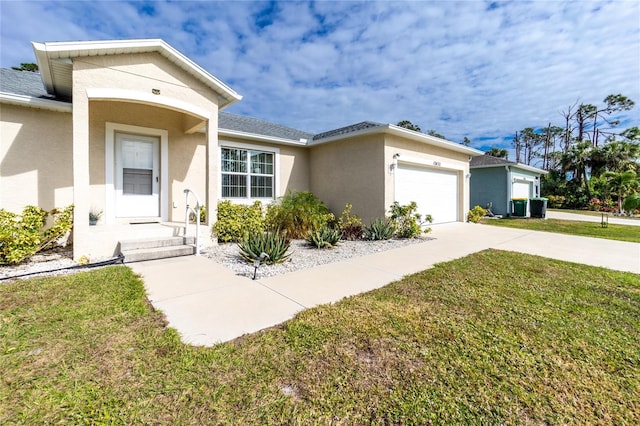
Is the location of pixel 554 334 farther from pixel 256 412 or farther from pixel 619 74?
pixel 619 74

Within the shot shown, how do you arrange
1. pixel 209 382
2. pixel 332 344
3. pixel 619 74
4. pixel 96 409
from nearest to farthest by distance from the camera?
pixel 96 409
pixel 209 382
pixel 332 344
pixel 619 74

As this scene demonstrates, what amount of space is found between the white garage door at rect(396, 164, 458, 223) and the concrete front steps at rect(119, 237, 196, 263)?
7.18 m

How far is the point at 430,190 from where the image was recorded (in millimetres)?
11789

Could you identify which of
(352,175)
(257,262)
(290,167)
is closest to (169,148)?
(290,167)

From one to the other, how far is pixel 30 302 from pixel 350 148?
9.28 m

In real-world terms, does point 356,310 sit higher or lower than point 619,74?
lower

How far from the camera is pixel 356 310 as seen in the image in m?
3.54

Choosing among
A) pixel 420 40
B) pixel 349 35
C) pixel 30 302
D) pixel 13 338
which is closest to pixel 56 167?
pixel 30 302

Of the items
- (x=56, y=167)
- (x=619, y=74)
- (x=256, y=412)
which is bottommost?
(x=256, y=412)

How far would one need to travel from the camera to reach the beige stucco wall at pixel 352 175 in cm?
966

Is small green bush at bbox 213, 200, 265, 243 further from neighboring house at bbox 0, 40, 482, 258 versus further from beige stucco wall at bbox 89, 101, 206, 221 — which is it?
beige stucco wall at bbox 89, 101, 206, 221

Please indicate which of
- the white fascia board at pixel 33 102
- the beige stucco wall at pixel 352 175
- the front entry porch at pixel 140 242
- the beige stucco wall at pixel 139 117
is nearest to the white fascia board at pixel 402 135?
the beige stucco wall at pixel 352 175

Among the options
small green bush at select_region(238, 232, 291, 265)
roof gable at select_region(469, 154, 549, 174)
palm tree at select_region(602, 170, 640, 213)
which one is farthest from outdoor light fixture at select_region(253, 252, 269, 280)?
palm tree at select_region(602, 170, 640, 213)

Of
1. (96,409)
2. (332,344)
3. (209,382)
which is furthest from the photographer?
(332,344)
